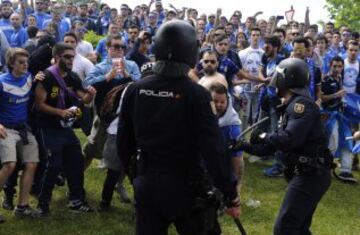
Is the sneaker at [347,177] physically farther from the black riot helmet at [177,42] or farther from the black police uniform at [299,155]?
the black riot helmet at [177,42]

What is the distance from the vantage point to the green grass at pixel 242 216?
5.96 m

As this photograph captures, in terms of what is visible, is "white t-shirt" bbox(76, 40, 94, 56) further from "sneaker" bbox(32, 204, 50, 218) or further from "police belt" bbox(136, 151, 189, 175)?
"police belt" bbox(136, 151, 189, 175)

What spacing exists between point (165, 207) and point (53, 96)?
3.09 m

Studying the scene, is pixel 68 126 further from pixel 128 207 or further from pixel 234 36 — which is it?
pixel 234 36

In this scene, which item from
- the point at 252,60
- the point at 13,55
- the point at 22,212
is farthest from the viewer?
the point at 252,60

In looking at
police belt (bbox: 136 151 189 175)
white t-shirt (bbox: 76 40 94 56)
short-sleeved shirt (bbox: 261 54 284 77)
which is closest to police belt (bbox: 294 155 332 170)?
police belt (bbox: 136 151 189 175)

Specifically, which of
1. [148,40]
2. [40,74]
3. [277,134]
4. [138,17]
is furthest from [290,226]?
[138,17]

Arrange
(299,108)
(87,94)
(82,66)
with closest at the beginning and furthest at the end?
(299,108), (87,94), (82,66)

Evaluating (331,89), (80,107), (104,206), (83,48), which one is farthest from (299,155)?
(83,48)

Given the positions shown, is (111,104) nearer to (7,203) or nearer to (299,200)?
(7,203)

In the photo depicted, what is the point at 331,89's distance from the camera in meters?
8.52

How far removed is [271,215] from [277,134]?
265 centimetres

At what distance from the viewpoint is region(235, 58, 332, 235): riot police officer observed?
431 cm

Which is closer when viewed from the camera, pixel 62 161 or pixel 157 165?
pixel 157 165
